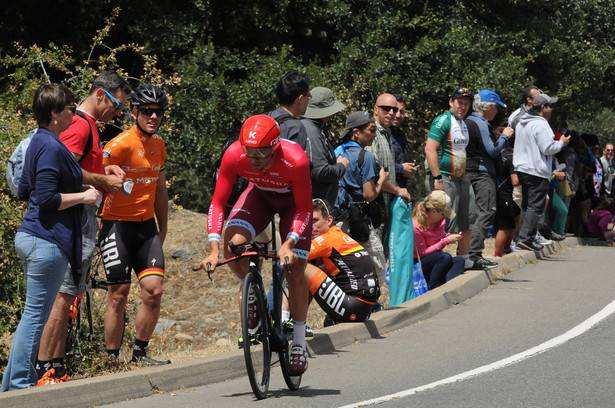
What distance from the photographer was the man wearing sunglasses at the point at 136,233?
807cm

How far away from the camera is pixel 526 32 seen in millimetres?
23656

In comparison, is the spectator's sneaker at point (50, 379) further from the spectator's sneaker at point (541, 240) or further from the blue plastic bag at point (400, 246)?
the spectator's sneaker at point (541, 240)

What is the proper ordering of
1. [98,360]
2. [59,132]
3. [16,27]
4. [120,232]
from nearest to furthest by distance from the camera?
[59,132] < [120,232] < [98,360] < [16,27]

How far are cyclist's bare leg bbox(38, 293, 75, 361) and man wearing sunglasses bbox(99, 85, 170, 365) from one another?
23.3 inches

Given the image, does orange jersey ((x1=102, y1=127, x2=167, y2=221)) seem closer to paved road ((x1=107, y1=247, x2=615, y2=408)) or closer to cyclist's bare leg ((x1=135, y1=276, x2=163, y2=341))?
cyclist's bare leg ((x1=135, y1=276, x2=163, y2=341))

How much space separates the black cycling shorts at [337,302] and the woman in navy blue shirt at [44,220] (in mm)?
3034

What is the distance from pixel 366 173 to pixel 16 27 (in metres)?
11.6

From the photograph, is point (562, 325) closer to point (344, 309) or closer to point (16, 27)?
point (344, 309)

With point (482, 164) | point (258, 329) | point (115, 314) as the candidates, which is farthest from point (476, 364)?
point (482, 164)

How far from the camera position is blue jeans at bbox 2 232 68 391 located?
6750 millimetres

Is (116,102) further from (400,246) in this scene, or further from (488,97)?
(488,97)

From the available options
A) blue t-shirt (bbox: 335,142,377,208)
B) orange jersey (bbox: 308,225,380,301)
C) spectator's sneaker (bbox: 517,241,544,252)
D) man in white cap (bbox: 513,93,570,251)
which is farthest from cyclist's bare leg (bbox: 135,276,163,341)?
spectator's sneaker (bbox: 517,241,544,252)

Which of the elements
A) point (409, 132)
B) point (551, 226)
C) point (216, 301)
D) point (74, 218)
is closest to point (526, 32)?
point (409, 132)

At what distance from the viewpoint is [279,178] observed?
7.35 metres
